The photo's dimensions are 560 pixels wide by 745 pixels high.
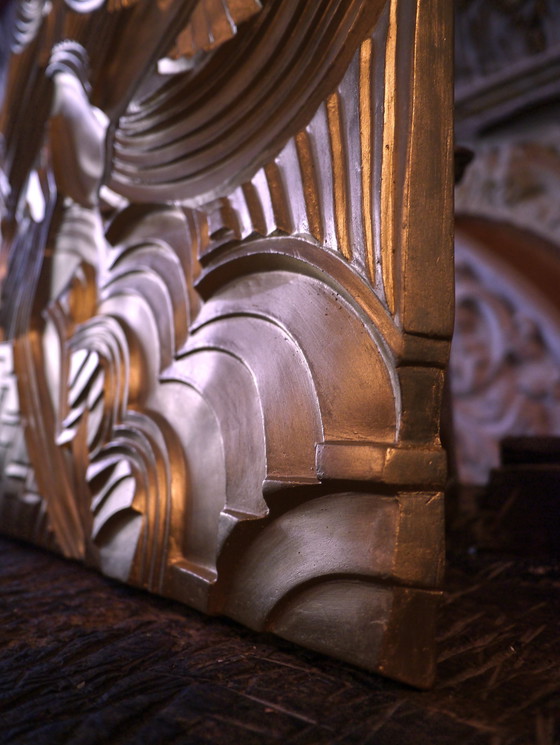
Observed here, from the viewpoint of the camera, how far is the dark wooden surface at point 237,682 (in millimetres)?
448

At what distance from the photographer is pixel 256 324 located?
2.22 ft

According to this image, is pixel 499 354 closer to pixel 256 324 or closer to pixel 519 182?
pixel 519 182

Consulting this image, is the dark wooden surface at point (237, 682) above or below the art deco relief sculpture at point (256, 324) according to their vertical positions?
below

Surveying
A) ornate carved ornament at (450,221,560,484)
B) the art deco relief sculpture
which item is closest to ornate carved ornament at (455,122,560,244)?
ornate carved ornament at (450,221,560,484)

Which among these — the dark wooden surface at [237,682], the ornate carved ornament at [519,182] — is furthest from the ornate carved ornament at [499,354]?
the dark wooden surface at [237,682]

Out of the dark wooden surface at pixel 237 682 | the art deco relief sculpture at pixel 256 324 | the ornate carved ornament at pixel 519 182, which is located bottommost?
the dark wooden surface at pixel 237 682

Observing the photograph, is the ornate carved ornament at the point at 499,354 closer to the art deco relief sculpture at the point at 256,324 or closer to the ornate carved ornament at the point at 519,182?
the ornate carved ornament at the point at 519,182

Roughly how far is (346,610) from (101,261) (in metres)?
0.63

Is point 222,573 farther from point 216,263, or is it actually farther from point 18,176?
point 18,176

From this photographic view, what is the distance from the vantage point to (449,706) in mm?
477

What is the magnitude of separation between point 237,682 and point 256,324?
0.32m

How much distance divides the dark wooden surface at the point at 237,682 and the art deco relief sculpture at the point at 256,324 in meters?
0.03

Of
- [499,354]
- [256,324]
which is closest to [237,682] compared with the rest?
[256,324]

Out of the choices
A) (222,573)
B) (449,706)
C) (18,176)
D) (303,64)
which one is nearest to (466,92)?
(18,176)
